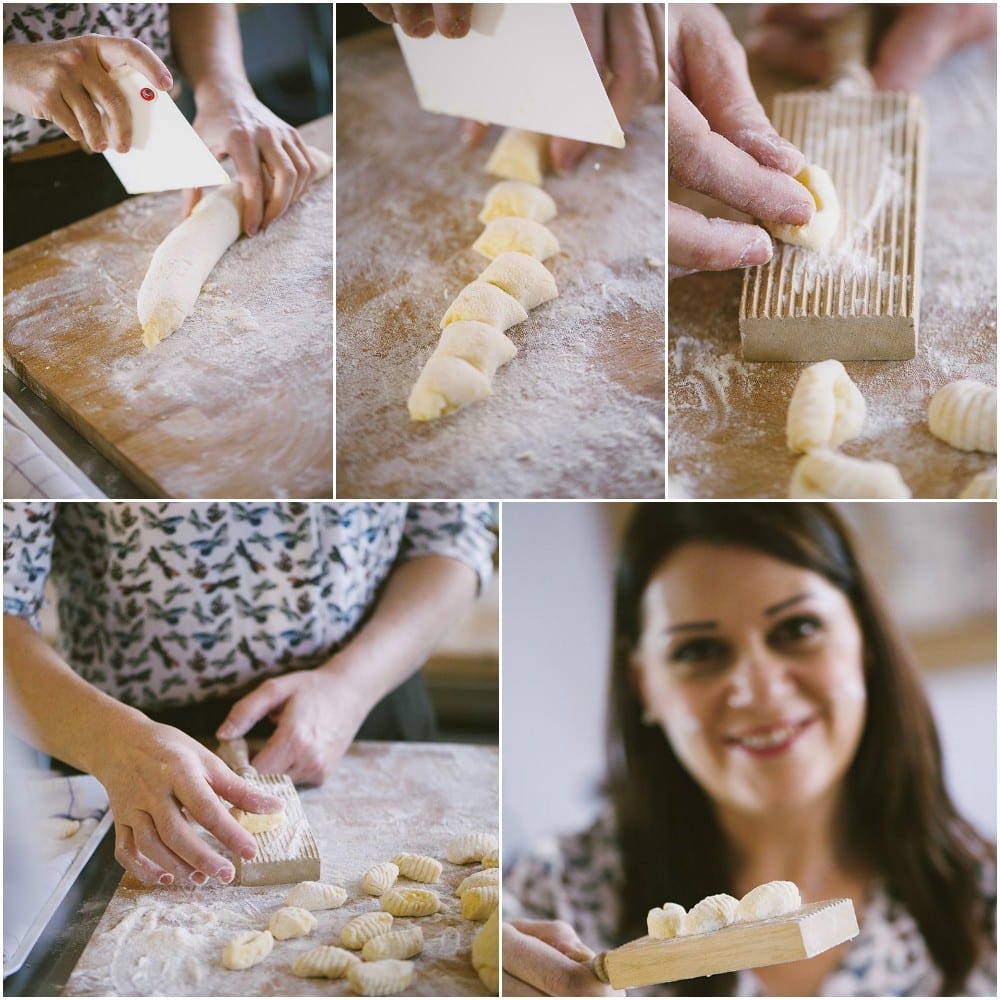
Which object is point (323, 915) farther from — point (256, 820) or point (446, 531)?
point (446, 531)

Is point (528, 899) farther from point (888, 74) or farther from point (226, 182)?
point (888, 74)

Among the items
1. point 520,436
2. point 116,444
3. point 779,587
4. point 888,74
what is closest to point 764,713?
point 779,587

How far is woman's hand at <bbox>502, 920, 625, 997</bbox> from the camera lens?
86cm

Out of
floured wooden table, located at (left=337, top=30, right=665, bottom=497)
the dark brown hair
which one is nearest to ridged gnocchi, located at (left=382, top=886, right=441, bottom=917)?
the dark brown hair

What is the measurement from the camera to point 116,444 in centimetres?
87

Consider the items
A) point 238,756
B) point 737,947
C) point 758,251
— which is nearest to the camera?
point 737,947

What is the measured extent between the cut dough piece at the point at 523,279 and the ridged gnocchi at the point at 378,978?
0.55 metres

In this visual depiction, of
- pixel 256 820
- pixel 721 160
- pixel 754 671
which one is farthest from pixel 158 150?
pixel 754 671

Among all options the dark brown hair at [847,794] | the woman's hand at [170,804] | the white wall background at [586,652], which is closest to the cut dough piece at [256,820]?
the woman's hand at [170,804]

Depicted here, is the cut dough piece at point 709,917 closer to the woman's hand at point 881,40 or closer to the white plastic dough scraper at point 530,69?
the white plastic dough scraper at point 530,69

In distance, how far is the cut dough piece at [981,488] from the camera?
0.81 m

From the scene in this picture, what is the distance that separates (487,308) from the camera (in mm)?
909

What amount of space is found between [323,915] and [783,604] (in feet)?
1.56

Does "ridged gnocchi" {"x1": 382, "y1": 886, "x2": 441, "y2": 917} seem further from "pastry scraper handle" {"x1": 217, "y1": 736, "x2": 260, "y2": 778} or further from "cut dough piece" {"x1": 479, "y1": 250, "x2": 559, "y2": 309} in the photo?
"cut dough piece" {"x1": 479, "y1": 250, "x2": 559, "y2": 309}
